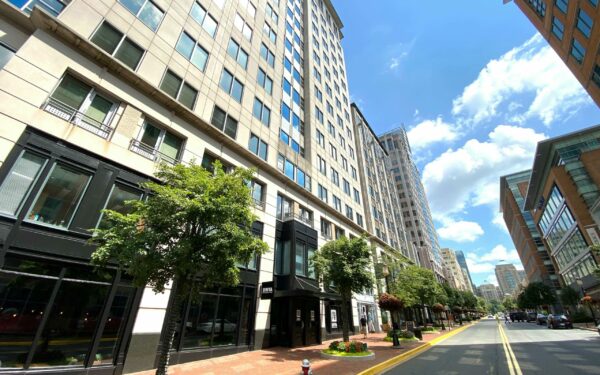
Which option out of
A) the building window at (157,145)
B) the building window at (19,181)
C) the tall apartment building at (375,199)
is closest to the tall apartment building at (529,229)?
the tall apartment building at (375,199)

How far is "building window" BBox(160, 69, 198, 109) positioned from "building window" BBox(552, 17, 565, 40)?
Answer: 4663 centimetres

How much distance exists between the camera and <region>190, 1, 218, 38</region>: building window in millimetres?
19125

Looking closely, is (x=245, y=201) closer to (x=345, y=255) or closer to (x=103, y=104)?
(x=103, y=104)

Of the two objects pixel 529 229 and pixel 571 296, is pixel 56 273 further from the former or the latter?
pixel 529 229

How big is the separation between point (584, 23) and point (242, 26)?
37294mm

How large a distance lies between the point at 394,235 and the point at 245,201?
1816 inches

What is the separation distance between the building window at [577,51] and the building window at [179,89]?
44.6 m

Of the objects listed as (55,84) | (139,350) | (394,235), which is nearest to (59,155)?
(55,84)

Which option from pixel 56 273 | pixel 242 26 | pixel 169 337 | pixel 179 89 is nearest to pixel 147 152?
pixel 179 89

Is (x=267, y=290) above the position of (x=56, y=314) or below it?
above

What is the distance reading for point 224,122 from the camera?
18719mm

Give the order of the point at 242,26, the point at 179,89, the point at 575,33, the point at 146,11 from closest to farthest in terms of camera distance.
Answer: the point at 146,11 < the point at 179,89 < the point at 242,26 < the point at 575,33

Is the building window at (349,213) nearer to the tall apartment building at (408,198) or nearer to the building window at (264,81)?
the building window at (264,81)

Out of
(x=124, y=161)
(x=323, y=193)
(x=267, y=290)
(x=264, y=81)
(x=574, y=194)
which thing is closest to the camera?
(x=124, y=161)
